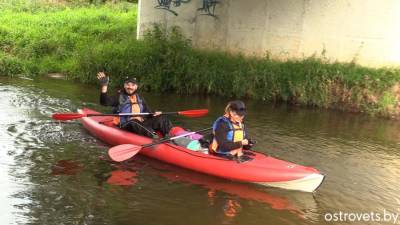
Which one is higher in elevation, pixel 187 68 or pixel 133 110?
pixel 187 68

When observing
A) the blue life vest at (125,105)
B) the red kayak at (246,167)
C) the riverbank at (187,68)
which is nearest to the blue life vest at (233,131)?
the red kayak at (246,167)

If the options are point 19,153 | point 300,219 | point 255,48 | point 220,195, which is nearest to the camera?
point 300,219

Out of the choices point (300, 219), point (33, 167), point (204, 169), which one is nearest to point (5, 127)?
point (33, 167)

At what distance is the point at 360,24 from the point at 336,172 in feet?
20.7

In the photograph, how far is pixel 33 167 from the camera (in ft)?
23.6

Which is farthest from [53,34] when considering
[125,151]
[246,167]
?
[246,167]

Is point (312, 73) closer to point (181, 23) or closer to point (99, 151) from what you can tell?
point (181, 23)

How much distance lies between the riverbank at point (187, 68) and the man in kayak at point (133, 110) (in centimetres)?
539

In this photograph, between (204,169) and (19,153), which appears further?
(19,153)

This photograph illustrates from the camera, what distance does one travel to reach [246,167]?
6910 mm

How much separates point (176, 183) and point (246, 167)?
99 centimetres

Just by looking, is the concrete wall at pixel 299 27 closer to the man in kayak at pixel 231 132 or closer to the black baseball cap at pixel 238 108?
the man in kayak at pixel 231 132

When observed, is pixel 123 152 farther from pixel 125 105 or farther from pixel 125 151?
pixel 125 105

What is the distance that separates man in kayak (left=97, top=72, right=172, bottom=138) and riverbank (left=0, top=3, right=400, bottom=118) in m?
5.39
